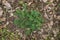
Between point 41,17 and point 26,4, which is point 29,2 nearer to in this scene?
point 26,4

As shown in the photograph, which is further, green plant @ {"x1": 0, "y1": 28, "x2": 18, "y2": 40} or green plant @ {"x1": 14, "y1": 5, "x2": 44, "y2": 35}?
green plant @ {"x1": 14, "y1": 5, "x2": 44, "y2": 35}

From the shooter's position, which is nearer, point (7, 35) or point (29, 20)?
point (7, 35)

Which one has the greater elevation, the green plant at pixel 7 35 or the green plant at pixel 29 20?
the green plant at pixel 29 20

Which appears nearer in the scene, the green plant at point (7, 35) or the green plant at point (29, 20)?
the green plant at point (7, 35)

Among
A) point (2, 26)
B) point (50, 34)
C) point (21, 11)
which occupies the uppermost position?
point (21, 11)

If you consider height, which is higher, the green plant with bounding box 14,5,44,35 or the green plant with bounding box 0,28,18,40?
the green plant with bounding box 14,5,44,35

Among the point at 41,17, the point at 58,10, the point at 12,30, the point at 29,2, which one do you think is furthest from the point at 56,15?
the point at 12,30

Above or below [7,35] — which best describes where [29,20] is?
above

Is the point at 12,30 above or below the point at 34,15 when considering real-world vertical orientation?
below
